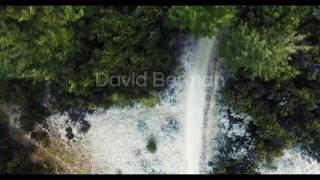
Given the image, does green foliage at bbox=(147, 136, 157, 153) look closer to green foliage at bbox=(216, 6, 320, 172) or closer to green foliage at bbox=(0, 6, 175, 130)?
green foliage at bbox=(0, 6, 175, 130)

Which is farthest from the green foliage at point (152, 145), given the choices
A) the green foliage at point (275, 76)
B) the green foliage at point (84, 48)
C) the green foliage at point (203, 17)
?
A: the green foliage at point (203, 17)

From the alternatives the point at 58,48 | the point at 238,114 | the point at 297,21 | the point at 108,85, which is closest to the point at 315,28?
the point at 297,21

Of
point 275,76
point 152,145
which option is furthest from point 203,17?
point 152,145

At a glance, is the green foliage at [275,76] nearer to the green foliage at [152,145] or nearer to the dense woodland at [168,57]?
the dense woodland at [168,57]

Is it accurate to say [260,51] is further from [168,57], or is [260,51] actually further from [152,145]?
[152,145]

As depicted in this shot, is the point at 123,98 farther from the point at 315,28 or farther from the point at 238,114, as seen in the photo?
the point at 315,28

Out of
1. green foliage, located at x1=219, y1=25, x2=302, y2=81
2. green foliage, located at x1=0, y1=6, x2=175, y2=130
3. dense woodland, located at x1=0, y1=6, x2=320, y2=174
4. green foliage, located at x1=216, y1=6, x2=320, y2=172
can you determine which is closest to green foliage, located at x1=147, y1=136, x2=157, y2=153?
green foliage, located at x1=0, y1=6, x2=175, y2=130
